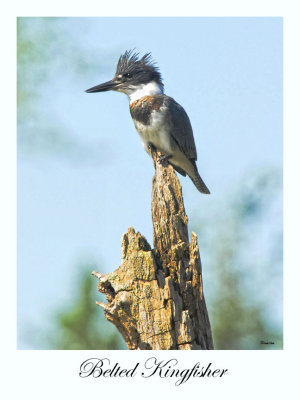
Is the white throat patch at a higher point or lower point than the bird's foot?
higher

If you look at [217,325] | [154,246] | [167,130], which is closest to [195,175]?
[167,130]

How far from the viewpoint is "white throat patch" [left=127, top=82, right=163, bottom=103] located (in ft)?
16.5

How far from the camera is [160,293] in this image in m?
3.17

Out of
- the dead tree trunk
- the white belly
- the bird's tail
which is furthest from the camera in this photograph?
the bird's tail

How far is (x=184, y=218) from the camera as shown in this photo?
3.46 metres

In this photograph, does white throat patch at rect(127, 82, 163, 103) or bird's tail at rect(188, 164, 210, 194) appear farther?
bird's tail at rect(188, 164, 210, 194)

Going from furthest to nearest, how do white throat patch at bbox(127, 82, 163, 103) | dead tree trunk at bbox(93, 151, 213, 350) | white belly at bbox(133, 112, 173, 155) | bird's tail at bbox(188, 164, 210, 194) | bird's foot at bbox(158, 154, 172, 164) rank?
1. bird's tail at bbox(188, 164, 210, 194)
2. white throat patch at bbox(127, 82, 163, 103)
3. white belly at bbox(133, 112, 173, 155)
4. bird's foot at bbox(158, 154, 172, 164)
5. dead tree trunk at bbox(93, 151, 213, 350)

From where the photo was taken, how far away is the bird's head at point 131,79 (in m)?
5.11

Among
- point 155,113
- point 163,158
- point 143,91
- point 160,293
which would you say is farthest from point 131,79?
point 160,293

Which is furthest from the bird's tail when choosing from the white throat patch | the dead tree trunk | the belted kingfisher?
the dead tree trunk

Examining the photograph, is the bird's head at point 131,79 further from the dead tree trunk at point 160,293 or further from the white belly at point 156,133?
the dead tree trunk at point 160,293

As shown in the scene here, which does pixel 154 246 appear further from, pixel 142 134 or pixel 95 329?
pixel 142 134

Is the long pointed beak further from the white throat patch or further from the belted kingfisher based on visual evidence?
the white throat patch
